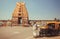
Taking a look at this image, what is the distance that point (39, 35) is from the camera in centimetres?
540

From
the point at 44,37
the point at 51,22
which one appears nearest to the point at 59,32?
the point at 51,22

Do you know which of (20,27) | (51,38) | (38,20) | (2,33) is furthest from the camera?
(20,27)

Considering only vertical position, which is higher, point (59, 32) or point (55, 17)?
point (55, 17)

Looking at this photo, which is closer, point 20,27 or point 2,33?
point 2,33

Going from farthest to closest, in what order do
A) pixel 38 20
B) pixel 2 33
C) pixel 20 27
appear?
pixel 20 27
pixel 38 20
pixel 2 33

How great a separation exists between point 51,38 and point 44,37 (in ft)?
0.88

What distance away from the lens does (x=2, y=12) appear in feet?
18.2

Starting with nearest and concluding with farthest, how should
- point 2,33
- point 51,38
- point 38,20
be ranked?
point 51,38 < point 2,33 < point 38,20

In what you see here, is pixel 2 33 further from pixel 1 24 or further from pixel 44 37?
pixel 44 37

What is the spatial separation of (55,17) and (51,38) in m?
0.85

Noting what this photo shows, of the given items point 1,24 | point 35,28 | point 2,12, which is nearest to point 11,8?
point 2,12

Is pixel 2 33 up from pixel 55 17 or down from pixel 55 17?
down

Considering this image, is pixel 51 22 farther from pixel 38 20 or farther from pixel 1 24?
pixel 1 24

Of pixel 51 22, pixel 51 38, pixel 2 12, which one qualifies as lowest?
pixel 51 38
